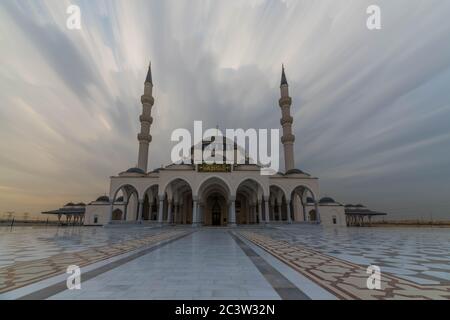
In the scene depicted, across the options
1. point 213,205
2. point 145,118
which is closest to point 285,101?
point 213,205

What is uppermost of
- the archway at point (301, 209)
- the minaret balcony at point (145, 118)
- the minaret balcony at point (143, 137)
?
the minaret balcony at point (145, 118)

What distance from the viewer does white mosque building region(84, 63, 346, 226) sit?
2247cm

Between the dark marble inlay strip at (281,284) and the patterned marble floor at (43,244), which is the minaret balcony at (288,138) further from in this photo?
the dark marble inlay strip at (281,284)

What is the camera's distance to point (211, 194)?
31359 mm

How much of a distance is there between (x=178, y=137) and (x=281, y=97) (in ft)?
53.4

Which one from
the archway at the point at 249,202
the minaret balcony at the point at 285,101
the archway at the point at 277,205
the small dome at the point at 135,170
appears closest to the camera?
the archway at the point at 249,202

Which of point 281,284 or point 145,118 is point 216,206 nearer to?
point 145,118

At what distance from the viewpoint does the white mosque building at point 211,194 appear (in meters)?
22.5

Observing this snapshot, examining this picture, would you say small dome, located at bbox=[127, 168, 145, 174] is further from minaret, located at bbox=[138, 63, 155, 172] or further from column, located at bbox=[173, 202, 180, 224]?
column, located at bbox=[173, 202, 180, 224]

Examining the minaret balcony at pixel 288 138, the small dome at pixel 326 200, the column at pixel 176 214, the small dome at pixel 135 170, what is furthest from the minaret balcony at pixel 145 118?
the small dome at pixel 326 200

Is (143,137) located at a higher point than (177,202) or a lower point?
higher
